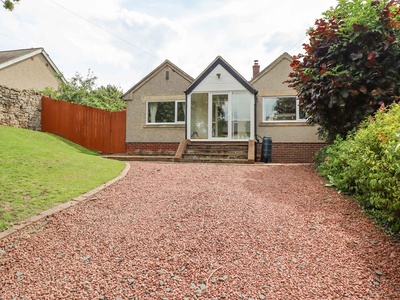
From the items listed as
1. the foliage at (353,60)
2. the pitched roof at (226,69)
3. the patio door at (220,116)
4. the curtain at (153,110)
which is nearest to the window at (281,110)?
the pitched roof at (226,69)

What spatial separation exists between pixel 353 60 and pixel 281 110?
19.5ft

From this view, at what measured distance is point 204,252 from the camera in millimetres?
2701

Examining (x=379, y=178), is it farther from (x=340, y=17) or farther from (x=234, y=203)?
(x=340, y=17)

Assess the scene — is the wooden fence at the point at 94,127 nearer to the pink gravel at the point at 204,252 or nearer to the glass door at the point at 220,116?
the glass door at the point at 220,116

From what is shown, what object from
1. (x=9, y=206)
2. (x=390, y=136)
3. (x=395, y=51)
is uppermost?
(x=395, y=51)

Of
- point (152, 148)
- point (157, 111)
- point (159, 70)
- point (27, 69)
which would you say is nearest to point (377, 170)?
point (152, 148)

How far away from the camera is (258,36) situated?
37.1 feet

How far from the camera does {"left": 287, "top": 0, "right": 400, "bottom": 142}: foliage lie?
582 cm

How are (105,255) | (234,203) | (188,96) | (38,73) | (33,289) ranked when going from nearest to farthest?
1. (33,289)
2. (105,255)
3. (234,203)
4. (188,96)
5. (38,73)

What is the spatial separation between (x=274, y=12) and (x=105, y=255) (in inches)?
335

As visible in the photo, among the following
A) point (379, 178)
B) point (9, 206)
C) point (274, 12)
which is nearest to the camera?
point (379, 178)

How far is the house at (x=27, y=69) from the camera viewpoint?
17.1 metres

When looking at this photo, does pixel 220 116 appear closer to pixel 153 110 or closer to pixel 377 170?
pixel 153 110

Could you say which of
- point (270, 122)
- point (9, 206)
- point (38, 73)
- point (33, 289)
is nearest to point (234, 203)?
point (33, 289)
